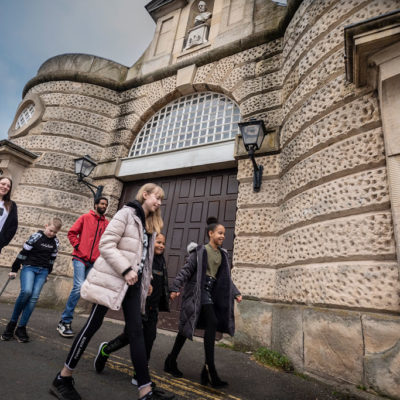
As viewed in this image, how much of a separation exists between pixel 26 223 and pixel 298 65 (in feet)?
23.1

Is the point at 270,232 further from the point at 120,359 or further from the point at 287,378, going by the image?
the point at 120,359

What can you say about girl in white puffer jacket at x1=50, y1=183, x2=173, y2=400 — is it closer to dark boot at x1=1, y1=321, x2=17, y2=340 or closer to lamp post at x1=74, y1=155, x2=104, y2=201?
dark boot at x1=1, y1=321, x2=17, y2=340

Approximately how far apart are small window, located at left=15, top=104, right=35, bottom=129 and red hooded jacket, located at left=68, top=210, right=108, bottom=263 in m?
5.98

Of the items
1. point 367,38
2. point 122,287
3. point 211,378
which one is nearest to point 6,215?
point 122,287

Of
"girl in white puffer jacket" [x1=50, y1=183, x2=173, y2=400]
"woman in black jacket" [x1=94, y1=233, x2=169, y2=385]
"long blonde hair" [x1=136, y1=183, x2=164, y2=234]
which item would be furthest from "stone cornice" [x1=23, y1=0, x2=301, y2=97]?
"girl in white puffer jacket" [x1=50, y1=183, x2=173, y2=400]

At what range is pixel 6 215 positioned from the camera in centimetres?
348

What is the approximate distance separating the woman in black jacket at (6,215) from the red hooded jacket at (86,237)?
2.90 feet

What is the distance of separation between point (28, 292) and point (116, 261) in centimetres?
225

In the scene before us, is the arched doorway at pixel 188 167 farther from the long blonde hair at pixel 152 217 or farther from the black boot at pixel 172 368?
the long blonde hair at pixel 152 217

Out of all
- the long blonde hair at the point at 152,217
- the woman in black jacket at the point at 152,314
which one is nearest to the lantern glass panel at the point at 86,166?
the woman in black jacket at the point at 152,314

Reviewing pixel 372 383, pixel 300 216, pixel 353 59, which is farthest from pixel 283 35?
pixel 372 383

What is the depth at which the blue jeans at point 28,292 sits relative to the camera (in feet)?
11.1

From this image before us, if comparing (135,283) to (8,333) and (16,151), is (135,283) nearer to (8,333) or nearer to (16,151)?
(8,333)

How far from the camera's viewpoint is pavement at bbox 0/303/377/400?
213 cm
